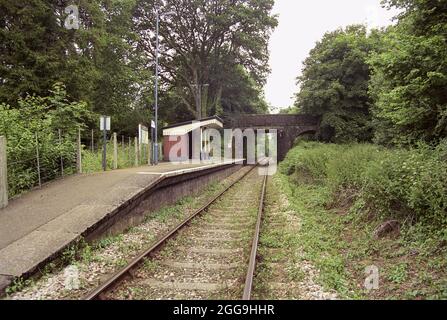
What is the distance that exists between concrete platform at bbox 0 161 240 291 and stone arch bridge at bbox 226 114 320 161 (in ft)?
92.6

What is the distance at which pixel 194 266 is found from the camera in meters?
5.40

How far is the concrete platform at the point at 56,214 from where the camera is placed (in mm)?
4918

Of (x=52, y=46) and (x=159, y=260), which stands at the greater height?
(x=52, y=46)

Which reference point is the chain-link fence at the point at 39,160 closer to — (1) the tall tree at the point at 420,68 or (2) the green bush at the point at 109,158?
(2) the green bush at the point at 109,158

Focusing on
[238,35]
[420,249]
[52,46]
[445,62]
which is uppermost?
[238,35]

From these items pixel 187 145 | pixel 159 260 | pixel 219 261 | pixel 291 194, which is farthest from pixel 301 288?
pixel 187 145

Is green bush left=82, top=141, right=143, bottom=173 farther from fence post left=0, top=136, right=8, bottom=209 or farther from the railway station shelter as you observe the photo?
fence post left=0, top=136, right=8, bottom=209

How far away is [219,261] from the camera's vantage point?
5.65 meters

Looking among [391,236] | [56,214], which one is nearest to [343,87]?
[391,236]

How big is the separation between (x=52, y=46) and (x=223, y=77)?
17938mm

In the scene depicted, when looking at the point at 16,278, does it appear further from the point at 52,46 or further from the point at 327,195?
the point at 52,46

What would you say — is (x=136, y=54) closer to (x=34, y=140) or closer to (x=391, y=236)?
(x=34, y=140)

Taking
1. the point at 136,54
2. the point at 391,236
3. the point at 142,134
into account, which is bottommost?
the point at 391,236

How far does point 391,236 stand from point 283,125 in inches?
1282
